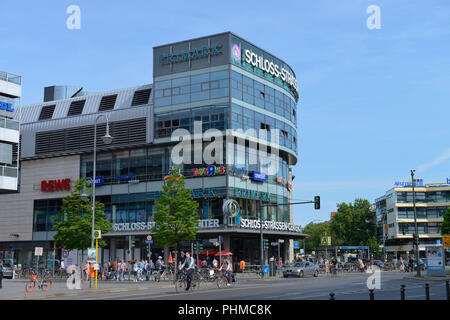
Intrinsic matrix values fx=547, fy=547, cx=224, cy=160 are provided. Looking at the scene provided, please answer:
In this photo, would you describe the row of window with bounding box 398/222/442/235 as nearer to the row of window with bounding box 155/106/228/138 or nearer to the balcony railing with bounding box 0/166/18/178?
the row of window with bounding box 155/106/228/138

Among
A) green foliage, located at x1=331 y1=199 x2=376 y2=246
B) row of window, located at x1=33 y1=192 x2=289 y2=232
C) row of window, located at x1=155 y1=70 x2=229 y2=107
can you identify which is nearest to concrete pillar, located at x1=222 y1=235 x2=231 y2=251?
row of window, located at x1=33 y1=192 x2=289 y2=232

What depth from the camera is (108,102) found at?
66750 millimetres

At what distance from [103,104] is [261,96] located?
773 inches

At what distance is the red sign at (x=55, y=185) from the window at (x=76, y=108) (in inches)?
335

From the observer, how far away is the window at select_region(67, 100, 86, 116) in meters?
68.5

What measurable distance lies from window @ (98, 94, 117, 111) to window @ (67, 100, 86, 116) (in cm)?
314

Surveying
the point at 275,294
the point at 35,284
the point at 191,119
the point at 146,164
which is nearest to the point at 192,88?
the point at 191,119

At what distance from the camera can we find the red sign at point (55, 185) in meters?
67.3

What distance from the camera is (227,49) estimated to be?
5825 cm

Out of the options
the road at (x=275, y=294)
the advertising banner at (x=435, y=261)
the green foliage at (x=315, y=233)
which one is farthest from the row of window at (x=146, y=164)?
the green foliage at (x=315, y=233)

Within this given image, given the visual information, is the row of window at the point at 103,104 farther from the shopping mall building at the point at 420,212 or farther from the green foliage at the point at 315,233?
the green foliage at the point at 315,233

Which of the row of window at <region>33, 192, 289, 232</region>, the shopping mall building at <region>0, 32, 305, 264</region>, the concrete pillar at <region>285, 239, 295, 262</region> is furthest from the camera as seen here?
the concrete pillar at <region>285, 239, 295, 262</region>

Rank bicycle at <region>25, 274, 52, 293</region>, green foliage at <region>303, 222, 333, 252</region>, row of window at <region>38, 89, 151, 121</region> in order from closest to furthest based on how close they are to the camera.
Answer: bicycle at <region>25, 274, 52, 293</region> < row of window at <region>38, 89, 151, 121</region> < green foliage at <region>303, 222, 333, 252</region>
